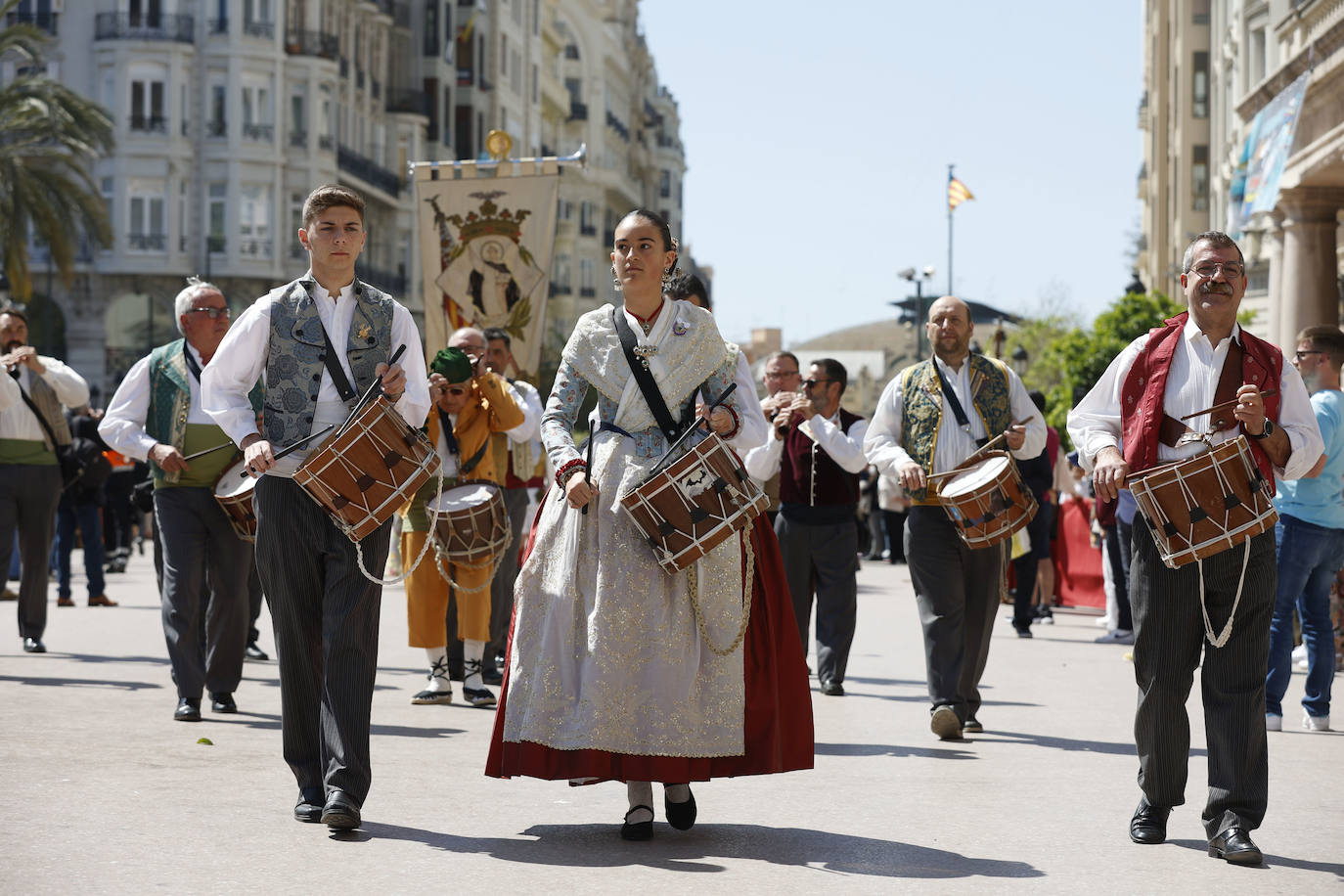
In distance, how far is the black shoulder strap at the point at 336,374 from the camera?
7289 millimetres

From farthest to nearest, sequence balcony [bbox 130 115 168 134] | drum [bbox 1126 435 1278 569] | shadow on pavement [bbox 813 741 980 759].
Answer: balcony [bbox 130 115 168 134]
shadow on pavement [bbox 813 741 980 759]
drum [bbox 1126 435 1278 569]

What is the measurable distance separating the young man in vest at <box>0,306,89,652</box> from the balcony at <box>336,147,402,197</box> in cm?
4999

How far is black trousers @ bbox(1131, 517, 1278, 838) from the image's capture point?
700cm

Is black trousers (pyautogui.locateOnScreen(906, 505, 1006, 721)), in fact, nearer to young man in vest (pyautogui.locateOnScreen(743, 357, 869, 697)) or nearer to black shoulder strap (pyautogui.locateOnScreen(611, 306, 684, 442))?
young man in vest (pyautogui.locateOnScreen(743, 357, 869, 697))

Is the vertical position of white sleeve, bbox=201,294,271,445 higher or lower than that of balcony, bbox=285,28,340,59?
lower

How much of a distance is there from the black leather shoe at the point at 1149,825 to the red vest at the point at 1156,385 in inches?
47.5

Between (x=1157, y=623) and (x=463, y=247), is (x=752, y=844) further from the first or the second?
(x=463, y=247)

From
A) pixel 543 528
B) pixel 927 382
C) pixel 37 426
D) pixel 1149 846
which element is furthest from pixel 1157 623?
pixel 37 426

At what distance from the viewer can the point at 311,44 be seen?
61.5 m

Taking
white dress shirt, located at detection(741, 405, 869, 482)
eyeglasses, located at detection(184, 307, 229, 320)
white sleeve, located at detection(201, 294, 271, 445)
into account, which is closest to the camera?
white sleeve, located at detection(201, 294, 271, 445)

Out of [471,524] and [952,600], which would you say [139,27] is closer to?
[471,524]

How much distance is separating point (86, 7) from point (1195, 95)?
38587 mm

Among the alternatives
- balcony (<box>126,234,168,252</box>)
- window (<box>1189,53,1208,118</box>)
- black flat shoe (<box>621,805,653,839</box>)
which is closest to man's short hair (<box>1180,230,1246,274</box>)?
black flat shoe (<box>621,805,653,839</box>)

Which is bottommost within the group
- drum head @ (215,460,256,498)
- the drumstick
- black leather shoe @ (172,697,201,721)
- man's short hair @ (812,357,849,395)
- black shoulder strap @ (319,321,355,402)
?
black leather shoe @ (172,697,201,721)
